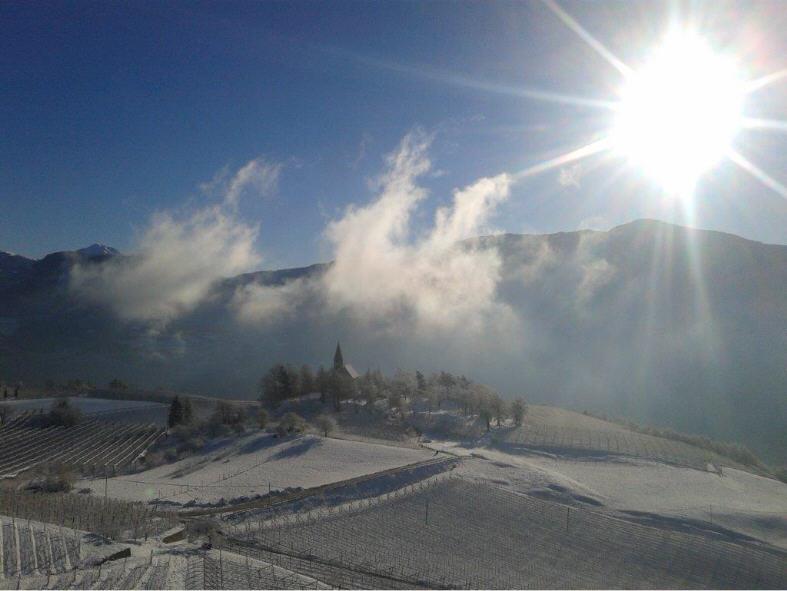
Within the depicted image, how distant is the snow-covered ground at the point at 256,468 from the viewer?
34906mm

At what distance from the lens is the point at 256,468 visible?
40938 mm

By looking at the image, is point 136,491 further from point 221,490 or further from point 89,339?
point 89,339

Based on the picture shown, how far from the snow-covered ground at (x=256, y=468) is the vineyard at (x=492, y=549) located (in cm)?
731

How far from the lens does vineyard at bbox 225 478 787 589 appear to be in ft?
75.2

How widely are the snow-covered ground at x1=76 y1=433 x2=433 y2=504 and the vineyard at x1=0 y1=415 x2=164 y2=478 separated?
784 centimetres

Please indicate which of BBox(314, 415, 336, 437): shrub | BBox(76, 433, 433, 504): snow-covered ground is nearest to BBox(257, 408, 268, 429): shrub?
BBox(76, 433, 433, 504): snow-covered ground

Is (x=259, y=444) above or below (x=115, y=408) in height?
above

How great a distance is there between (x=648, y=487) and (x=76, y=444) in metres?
56.9

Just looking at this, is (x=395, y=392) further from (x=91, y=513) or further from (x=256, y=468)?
(x=91, y=513)

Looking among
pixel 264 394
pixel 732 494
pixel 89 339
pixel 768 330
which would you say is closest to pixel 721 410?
pixel 768 330

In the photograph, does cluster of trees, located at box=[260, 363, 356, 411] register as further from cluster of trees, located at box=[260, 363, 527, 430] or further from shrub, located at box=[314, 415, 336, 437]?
shrub, located at box=[314, 415, 336, 437]

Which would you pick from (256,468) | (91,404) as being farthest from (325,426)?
(91,404)

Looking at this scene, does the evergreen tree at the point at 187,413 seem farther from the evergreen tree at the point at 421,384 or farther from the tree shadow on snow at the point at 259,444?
the evergreen tree at the point at 421,384

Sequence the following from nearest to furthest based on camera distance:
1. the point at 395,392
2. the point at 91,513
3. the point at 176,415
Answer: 1. the point at 91,513
2. the point at 176,415
3. the point at 395,392
